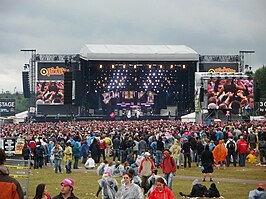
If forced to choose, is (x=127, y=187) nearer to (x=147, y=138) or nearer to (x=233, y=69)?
(x=147, y=138)

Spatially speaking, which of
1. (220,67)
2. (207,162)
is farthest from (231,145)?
(220,67)

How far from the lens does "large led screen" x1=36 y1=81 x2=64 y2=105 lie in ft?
257

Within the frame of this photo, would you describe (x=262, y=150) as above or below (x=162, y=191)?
above

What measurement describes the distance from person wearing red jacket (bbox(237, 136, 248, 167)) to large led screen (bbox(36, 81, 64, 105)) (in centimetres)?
5104

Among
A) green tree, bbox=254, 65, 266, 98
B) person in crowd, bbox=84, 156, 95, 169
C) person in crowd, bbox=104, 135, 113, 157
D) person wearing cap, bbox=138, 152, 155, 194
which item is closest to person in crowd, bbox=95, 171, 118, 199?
person wearing cap, bbox=138, 152, 155, 194

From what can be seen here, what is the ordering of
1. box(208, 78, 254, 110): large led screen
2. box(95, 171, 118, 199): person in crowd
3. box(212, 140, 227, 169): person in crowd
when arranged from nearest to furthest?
1. box(95, 171, 118, 199): person in crowd
2. box(212, 140, 227, 169): person in crowd
3. box(208, 78, 254, 110): large led screen

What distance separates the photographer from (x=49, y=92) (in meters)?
78.8

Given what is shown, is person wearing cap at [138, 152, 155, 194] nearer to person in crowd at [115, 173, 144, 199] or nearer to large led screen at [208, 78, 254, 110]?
person in crowd at [115, 173, 144, 199]

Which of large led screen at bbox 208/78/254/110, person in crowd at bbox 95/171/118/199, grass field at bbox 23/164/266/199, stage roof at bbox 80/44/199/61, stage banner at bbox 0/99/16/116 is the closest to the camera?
person in crowd at bbox 95/171/118/199

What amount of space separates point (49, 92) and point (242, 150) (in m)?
52.6

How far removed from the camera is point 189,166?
28406 millimetres

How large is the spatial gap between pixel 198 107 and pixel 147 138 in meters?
26.7

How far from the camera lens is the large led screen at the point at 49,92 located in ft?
257

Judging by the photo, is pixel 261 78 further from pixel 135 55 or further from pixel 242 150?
pixel 242 150
